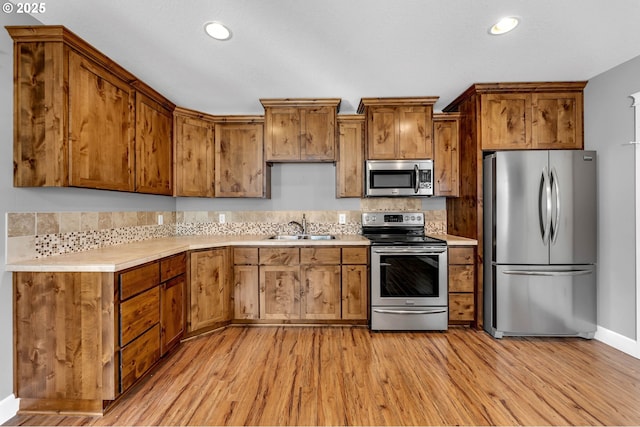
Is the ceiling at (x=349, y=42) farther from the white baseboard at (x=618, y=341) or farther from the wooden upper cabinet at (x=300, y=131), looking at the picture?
the white baseboard at (x=618, y=341)

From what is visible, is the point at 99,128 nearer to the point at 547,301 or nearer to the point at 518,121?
the point at 518,121

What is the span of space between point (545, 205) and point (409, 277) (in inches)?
56.9

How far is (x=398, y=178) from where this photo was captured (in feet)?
11.0

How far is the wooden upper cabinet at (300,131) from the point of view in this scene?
3.29 m

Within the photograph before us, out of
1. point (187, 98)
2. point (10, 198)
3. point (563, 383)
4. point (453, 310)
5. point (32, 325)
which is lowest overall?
point (563, 383)

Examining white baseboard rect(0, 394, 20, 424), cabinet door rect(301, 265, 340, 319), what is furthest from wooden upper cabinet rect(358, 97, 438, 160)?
white baseboard rect(0, 394, 20, 424)

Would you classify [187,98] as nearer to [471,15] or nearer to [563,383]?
[471,15]

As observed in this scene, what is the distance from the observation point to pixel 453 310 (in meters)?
3.08

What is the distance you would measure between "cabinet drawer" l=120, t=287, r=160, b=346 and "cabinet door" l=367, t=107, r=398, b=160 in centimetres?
252

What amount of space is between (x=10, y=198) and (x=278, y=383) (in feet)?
7.04

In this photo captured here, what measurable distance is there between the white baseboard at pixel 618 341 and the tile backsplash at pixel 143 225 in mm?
1729

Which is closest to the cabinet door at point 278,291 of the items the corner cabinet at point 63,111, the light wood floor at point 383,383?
the light wood floor at point 383,383

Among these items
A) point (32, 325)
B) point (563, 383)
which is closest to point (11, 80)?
point (32, 325)

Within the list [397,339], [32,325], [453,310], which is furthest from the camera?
[453,310]
